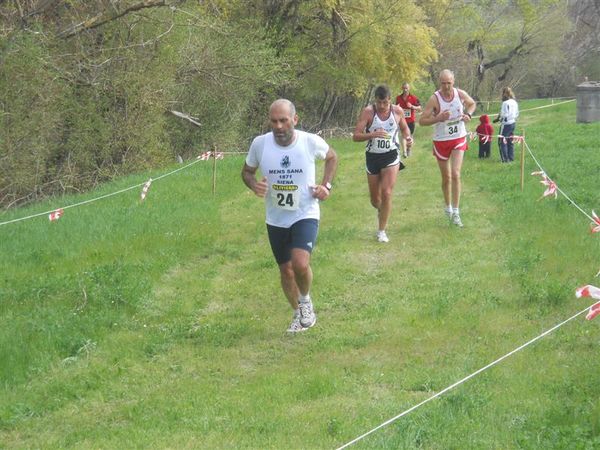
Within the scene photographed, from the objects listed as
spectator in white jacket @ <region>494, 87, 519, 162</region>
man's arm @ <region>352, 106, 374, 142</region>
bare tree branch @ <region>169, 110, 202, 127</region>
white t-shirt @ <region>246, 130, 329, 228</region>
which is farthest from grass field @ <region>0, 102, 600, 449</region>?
bare tree branch @ <region>169, 110, 202, 127</region>

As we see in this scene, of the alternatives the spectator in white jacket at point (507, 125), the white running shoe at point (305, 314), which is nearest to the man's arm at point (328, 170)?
the white running shoe at point (305, 314)

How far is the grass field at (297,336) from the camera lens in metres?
5.43

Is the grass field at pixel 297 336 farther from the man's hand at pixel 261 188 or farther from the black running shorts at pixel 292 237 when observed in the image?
the man's hand at pixel 261 188

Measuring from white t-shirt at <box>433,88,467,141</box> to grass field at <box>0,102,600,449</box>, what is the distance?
1340 mm

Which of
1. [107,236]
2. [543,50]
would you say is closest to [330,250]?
[107,236]

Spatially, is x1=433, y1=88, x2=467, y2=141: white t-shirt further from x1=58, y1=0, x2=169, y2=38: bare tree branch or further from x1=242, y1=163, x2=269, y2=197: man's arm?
x1=58, y1=0, x2=169, y2=38: bare tree branch

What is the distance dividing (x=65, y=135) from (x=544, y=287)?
16082mm

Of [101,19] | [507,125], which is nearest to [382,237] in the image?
[507,125]

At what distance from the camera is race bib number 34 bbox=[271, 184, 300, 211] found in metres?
7.37

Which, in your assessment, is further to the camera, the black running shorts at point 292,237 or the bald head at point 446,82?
the bald head at point 446,82

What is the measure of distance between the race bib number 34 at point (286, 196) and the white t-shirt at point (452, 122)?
4642 millimetres

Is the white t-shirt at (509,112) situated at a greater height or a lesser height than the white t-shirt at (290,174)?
lesser

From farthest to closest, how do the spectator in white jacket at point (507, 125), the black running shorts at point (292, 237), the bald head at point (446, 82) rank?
the spectator in white jacket at point (507, 125)
the bald head at point (446, 82)
the black running shorts at point (292, 237)

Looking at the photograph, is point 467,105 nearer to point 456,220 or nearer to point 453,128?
point 453,128
